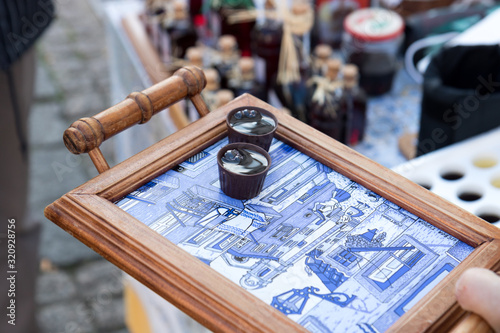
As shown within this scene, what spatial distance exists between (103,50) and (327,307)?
3.14 m

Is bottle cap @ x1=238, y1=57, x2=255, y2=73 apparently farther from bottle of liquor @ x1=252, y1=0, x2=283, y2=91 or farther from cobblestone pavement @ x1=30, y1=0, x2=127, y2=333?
cobblestone pavement @ x1=30, y1=0, x2=127, y2=333

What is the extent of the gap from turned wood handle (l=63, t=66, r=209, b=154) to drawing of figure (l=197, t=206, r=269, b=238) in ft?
0.64

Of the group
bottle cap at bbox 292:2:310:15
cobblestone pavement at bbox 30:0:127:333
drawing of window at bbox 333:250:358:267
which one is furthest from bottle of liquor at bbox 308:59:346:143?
cobblestone pavement at bbox 30:0:127:333

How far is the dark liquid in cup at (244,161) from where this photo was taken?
0.79 m

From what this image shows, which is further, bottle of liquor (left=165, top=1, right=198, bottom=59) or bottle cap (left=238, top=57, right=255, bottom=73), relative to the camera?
bottle of liquor (left=165, top=1, right=198, bottom=59)

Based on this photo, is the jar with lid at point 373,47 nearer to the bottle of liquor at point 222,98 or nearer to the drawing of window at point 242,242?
the bottle of liquor at point 222,98

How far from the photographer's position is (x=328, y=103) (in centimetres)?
147

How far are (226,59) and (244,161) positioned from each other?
924 mm

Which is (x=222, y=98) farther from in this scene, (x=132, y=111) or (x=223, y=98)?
(x=132, y=111)

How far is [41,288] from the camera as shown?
239cm

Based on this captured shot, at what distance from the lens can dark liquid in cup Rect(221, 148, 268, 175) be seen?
79 centimetres

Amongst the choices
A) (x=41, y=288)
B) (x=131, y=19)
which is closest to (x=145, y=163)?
(x=131, y=19)

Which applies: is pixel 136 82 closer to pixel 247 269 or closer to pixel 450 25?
pixel 450 25

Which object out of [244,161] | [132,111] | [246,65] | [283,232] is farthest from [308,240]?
[246,65]
